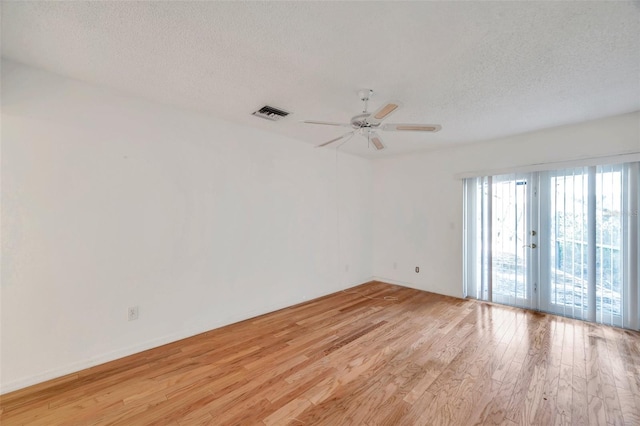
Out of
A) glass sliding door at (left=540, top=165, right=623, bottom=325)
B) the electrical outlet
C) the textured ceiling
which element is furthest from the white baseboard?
glass sliding door at (left=540, top=165, right=623, bottom=325)

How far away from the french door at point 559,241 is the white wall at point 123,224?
121 inches

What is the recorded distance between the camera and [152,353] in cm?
250

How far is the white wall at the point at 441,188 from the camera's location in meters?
3.17

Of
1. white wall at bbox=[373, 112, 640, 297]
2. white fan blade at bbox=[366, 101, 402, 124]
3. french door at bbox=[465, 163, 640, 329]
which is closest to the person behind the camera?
white fan blade at bbox=[366, 101, 402, 124]

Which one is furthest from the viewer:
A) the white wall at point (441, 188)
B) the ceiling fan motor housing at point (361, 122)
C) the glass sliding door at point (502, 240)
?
the glass sliding door at point (502, 240)

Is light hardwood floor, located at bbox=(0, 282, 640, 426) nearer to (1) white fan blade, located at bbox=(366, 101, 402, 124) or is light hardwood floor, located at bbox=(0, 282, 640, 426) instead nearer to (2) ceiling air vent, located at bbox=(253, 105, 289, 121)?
(1) white fan blade, located at bbox=(366, 101, 402, 124)

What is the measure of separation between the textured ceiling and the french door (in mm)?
983

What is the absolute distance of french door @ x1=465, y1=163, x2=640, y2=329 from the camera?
3.03 m

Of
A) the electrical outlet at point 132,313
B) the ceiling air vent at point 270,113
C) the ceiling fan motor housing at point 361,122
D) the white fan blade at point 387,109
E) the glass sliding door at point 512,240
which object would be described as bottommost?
the electrical outlet at point 132,313

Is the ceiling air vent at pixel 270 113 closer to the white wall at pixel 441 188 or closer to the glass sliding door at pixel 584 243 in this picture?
the white wall at pixel 441 188

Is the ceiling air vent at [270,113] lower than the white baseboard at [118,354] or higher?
higher

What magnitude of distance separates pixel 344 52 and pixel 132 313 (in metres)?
3.03

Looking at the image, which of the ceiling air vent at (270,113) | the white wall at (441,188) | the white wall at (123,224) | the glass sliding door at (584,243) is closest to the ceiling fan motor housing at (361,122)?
the ceiling air vent at (270,113)

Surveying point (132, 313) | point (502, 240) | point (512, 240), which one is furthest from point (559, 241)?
point (132, 313)
